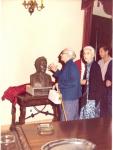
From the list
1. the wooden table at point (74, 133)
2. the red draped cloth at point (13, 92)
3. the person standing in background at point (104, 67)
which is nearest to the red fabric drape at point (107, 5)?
the person standing in background at point (104, 67)

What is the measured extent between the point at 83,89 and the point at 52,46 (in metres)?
0.85

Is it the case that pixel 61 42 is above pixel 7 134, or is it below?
above

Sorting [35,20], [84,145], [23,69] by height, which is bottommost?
[84,145]

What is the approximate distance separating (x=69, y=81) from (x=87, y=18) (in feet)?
4.32

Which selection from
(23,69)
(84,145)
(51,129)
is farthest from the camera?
(23,69)

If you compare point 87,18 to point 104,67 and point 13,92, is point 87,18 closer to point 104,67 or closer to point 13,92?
point 104,67

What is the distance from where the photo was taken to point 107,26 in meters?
4.95

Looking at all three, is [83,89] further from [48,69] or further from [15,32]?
[15,32]

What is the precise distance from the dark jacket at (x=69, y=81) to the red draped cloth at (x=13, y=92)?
2.42 feet

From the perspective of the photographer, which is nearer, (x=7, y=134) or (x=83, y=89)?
(x=7, y=134)

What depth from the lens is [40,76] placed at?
15.4 ft

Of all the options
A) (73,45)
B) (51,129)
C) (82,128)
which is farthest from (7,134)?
(73,45)

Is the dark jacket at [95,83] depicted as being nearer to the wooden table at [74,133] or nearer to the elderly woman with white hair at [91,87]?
the elderly woman with white hair at [91,87]

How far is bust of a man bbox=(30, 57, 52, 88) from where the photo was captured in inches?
183
